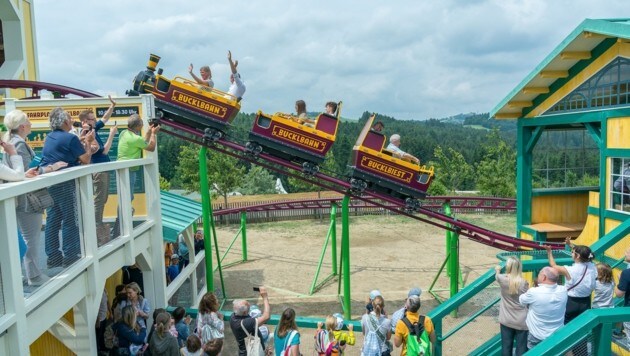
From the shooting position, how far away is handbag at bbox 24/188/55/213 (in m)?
3.88

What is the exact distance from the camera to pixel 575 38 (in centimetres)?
902

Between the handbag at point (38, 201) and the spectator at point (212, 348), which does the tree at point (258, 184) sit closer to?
the spectator at point (212, 348)

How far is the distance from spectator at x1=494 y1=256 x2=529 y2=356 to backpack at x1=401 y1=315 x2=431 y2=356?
927 mm

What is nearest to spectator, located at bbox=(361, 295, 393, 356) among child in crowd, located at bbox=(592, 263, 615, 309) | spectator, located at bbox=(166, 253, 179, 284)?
child in crowd, located at bbox=(592, 263, 615, 309)

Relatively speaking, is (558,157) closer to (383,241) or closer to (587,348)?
(383,241)

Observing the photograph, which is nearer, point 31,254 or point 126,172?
point 31,254

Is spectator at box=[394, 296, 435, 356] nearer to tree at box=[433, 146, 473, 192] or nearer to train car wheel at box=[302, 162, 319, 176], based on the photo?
train car wheel at box=[302, 162, 319, 176]

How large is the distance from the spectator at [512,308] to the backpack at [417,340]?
0.93 meters

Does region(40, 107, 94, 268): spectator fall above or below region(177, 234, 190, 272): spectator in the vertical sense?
above

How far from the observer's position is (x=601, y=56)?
930cm

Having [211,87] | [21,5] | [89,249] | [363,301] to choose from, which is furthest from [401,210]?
[21,5]

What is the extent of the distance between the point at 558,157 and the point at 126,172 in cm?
1078

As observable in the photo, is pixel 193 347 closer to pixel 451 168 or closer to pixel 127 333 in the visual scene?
pixel 127 333

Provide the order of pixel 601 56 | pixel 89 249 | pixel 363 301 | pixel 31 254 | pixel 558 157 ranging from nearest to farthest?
1. pixel 31 254
2. pixel 89 249
3. pixel 601 56
4. pixel 363 301
5. pixel 558 157
